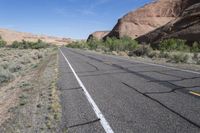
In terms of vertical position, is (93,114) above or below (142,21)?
below

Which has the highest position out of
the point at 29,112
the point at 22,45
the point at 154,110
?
the point at 154,110

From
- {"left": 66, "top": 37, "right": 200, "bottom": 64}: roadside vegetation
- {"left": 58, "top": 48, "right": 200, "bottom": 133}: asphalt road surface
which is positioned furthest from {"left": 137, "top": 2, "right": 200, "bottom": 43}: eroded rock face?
{"left": 58, "top": 48, "right": 200, "bottom": 133}: asphalt road surface

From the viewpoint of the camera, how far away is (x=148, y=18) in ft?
440

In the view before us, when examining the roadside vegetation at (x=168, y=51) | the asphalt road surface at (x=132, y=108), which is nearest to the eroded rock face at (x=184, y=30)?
the roadside vegetation at (x=168, y=51)

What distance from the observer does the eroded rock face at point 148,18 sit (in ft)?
415

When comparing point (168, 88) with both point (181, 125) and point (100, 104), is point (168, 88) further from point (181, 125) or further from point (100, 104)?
point (181, 125)

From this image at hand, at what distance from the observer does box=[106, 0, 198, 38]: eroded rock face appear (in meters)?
126

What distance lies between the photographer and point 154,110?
657 centimetres

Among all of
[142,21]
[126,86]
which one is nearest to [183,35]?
[142,21]

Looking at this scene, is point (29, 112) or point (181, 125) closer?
point (181, 125)

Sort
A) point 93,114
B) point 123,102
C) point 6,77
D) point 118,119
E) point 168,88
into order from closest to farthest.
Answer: point 118,119 < point 93,114 < point 123,102 < point 168,88 < point 6,77

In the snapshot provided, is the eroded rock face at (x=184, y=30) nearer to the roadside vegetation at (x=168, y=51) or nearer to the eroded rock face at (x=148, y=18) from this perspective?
the roadside vegetation at (x=168, y=51)

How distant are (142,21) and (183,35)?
Result: 60.2 meters

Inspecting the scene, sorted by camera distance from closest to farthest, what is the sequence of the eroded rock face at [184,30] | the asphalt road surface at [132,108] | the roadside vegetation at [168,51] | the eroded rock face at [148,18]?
the asphalt road surface at [132,108] → the roadside vegetation at [168,51] → the eroded rock face at [184,30] → the eroded rock face at [148,18]
